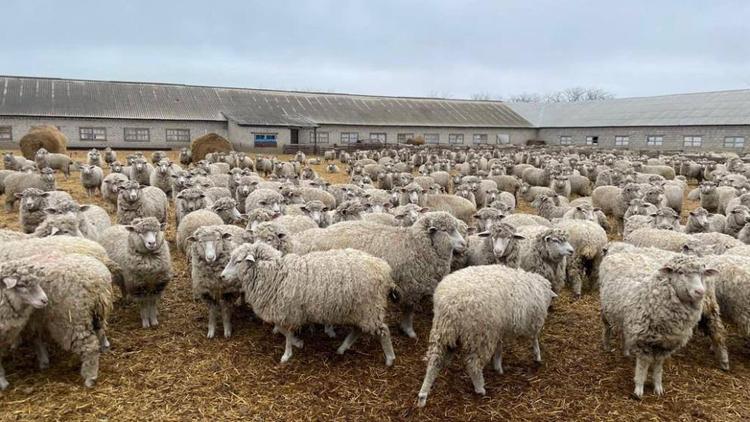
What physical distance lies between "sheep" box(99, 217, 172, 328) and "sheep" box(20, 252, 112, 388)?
120 cm

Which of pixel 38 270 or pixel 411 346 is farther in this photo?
pixel 411 346

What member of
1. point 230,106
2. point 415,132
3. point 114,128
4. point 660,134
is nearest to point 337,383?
point 114,128

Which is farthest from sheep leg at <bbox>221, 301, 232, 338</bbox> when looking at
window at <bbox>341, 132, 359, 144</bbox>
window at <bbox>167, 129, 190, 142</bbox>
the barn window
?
the barn window

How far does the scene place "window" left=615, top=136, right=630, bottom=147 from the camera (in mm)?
53312

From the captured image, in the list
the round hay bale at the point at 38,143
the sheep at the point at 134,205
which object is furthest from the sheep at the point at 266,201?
the round hay bale at the point at 38,143

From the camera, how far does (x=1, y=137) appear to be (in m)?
40.8

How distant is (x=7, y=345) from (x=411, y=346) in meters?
4.92

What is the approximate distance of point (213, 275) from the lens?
696 centimetres

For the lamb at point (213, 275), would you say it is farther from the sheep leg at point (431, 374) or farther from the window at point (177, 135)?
the window at point (177, 135)

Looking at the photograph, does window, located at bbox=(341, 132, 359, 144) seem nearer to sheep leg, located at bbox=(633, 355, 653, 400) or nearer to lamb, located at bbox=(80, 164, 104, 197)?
lamb, located at bbox=(80, 164, 104, 197)

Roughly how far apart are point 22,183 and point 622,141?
181 ft

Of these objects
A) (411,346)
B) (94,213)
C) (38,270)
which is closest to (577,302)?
(411,346)

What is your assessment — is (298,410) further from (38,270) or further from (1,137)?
(1,137)

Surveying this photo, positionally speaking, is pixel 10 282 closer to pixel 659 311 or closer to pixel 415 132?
pixel 659 311
